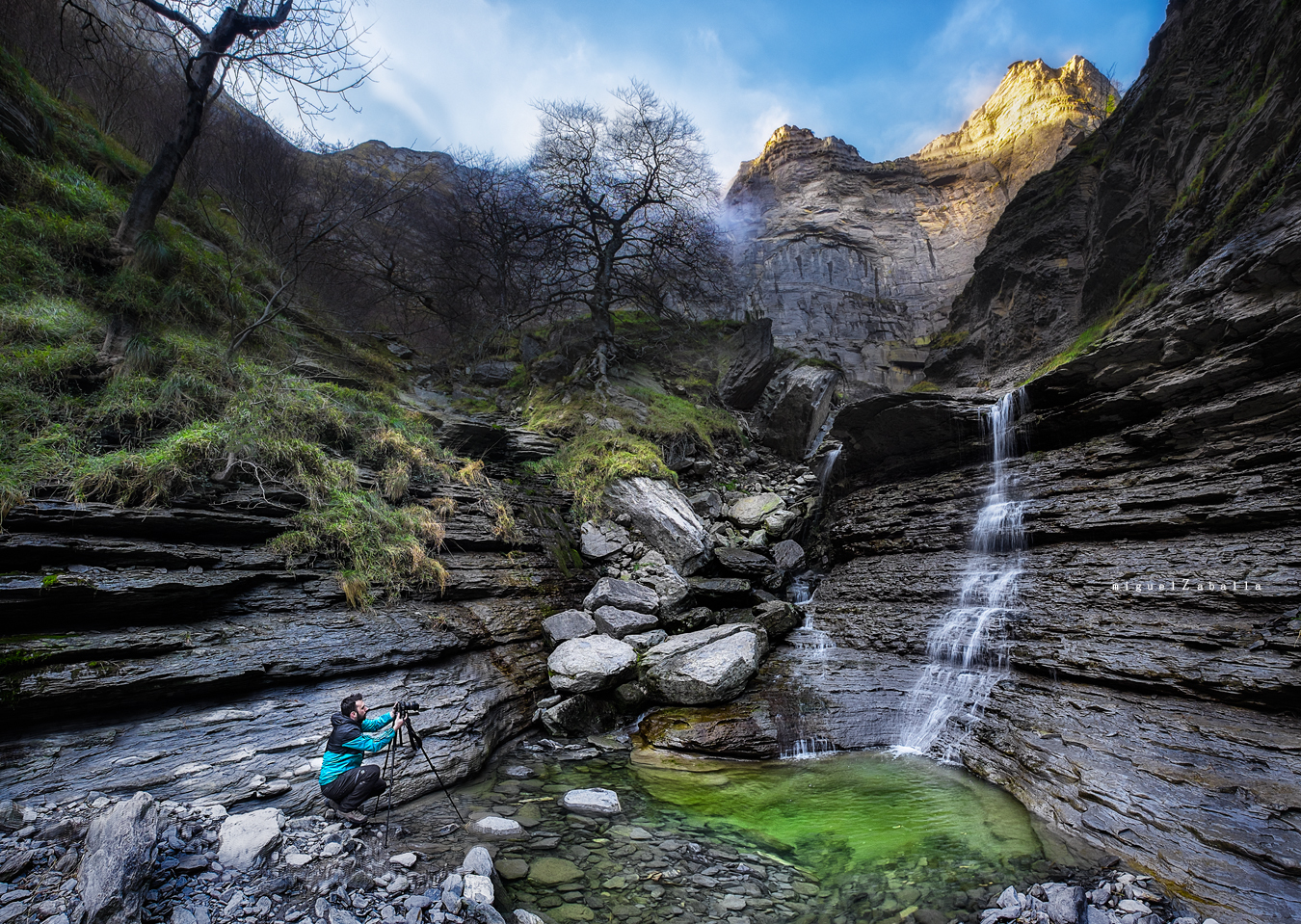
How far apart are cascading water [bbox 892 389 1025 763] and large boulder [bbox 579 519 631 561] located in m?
5.22

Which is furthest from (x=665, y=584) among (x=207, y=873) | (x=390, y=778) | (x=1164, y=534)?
(x=1164, y=534)

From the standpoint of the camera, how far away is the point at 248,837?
3436mm

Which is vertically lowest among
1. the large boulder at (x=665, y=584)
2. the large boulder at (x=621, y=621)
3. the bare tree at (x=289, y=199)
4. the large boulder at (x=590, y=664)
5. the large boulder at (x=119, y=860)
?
the large boulder at (x=119, y=860)

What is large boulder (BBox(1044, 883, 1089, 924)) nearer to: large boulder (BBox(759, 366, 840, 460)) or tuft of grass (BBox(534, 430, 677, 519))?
tuft of grass (BBox(534, 430, 677, 519))

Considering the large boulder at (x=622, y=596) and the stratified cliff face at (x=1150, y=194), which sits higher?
the stratified cliff face at (x=1150, y=194)

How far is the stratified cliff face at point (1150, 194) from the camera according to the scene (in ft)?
28.9

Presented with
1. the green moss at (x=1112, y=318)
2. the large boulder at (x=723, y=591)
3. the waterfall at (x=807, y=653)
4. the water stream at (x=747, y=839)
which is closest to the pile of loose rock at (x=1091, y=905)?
the water stream at (x=747, y=839)

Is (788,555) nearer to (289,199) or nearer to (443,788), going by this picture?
(443,788)

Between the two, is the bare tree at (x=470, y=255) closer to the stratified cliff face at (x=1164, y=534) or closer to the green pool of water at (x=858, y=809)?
the stratified cliff face at (x=1164, y=534)

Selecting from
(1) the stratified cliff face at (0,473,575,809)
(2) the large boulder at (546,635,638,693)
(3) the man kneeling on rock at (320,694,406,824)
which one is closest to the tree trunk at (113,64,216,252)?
(1) the stratified cliff face at (0,473,575,809)

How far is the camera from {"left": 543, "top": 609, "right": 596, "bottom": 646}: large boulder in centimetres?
744

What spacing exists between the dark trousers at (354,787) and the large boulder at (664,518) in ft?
18.8

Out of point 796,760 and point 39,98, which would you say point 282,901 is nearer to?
point 796,760

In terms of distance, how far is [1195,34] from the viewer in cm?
1258
